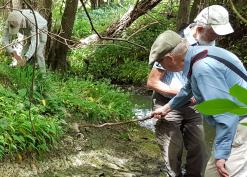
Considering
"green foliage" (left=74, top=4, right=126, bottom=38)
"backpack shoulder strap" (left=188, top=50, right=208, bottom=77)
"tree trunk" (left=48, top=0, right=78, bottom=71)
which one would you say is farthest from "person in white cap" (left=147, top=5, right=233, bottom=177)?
"green foliage" (left=74, top=4, right=126, bottom=38)

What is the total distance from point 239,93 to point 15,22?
6.61 metres

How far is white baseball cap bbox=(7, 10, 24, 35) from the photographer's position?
6.84m

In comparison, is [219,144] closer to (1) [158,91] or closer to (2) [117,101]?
(1) [158,91]

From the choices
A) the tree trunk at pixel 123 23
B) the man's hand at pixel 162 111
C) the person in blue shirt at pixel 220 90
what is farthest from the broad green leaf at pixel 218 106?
the tree trunk at pixel 123 23

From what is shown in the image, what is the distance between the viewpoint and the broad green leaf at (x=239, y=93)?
0.58 metres

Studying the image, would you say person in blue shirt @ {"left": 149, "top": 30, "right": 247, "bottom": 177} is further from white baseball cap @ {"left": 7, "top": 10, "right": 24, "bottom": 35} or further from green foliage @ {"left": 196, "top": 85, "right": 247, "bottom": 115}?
white baseball cap @ {"left": 7, "top": 10, "right": 24, "bottom": 35}

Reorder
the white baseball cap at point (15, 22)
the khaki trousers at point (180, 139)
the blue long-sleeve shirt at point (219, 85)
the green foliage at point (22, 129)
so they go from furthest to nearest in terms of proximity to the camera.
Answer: the white baseball cap at point (15, 22) → the green foliage at point (22, 129) → the khaki trousers at point (180, 139) → the blue long-sleeve shirt at point (219, 85)

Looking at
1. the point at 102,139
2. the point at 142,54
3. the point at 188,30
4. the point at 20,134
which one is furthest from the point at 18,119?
the point at 142,54

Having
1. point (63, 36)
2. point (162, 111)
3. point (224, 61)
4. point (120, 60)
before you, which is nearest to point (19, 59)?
point (63, 36)

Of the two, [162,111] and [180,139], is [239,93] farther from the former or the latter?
[180,139]

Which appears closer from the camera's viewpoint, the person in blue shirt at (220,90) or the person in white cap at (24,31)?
the person in blue shirt at (220,90)

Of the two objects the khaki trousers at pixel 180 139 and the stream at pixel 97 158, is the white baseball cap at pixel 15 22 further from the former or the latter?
the khaki trousers at pixel 180 139

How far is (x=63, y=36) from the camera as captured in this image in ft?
31.4

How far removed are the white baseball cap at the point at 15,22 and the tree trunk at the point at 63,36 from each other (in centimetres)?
256
